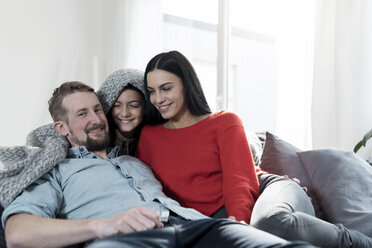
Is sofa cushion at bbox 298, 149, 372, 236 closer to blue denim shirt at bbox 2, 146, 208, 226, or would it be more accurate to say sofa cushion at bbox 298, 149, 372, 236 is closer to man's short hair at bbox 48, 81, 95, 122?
blue denim shirt at bbox 2, 146, 208, 226

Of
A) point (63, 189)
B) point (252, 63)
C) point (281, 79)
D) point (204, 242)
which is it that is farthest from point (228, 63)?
point (204, 242)

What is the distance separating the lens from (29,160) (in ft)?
5.18

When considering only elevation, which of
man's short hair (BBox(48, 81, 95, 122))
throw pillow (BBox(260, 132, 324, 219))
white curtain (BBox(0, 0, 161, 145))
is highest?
white curtain (BBox(0, 0, 161, 145))

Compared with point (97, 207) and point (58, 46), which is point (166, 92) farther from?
point (58, 46)

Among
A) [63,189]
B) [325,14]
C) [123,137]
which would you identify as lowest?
[63,189]

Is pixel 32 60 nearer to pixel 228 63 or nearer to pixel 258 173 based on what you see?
pixel 228 63

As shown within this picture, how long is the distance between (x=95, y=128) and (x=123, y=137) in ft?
0.84

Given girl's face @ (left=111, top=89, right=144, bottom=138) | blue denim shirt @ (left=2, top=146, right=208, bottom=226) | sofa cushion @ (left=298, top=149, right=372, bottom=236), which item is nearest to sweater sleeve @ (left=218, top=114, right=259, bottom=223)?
blue denim shirt @ (left=2, top=146, right=208, bottom=226)

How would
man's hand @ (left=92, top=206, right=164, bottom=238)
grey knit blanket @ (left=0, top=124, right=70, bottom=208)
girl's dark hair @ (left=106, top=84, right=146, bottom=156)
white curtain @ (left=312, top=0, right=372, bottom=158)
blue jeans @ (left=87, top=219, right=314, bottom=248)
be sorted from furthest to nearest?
1. white curtain @ (left=312, top=0, right=372, bottom=158)
2. girl's dark hair @ (left=106, top=84, right=146, bottom=156)
3. grey knit blanket @ (left=0, top=124, right=70, bottom=208)
4. man's hand @ (left=92, top=206, right=164, bottom=238)
5. blue jeans @ (left=87, top=219, right=314, bottom=248)

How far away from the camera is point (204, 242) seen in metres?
1.24

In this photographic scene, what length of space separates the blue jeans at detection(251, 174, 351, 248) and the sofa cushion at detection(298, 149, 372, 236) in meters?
0.25

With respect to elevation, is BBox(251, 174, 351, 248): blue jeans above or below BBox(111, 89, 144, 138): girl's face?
below

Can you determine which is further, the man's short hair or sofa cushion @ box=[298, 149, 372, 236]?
the man's short hair

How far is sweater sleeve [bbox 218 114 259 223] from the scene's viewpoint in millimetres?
1625
